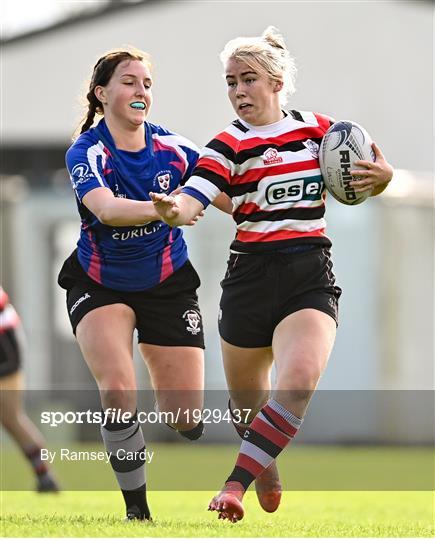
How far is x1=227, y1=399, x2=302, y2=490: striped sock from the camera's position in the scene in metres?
6.23

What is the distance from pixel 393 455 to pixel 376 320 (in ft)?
7.24

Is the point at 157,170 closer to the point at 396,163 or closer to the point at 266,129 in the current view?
the point at 266,129

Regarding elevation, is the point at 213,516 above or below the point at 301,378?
below

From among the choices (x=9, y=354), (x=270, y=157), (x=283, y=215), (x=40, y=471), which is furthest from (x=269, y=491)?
(x=9, y=354)

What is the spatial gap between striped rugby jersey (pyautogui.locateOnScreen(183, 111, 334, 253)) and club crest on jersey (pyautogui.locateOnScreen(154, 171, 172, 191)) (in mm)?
407

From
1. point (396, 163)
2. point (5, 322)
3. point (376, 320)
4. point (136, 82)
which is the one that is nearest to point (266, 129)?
point (136, 82)

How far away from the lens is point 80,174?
259 inches

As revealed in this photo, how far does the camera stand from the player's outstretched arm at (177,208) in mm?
6078

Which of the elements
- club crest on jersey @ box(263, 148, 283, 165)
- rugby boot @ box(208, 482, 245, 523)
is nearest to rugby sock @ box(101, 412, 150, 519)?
rugby boot @ box(208, 482, 245, 523)

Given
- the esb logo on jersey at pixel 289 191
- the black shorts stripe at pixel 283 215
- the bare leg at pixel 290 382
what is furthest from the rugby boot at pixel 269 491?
the esb logo on jersey at pixel 289 191

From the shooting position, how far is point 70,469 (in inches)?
511

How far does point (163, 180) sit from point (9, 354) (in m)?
4.41

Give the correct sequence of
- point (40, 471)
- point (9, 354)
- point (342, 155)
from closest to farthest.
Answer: point (342, 155)
point (40, 471)
point (9, 354)

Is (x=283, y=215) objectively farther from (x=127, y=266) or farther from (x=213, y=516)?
(x=213, y=516)
